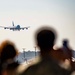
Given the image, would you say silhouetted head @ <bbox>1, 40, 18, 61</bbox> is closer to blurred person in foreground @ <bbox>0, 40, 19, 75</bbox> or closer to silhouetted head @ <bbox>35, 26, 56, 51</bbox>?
blurred person in foreground @ <bbox>0, 40, 19, 75</bbox>

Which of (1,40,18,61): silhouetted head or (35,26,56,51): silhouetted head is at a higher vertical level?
(35,26,56,51): silhouetted head

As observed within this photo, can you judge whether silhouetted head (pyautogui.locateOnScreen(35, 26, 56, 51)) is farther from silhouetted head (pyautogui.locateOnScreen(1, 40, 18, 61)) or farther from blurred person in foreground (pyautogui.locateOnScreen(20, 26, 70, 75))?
silhouetted head (pyautogui.locateOnScreen(1, 40, 18, 61))

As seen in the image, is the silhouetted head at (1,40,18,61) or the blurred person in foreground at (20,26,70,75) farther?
the silhouetted head at (1,40,18,61)

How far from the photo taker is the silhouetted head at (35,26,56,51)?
3.90m

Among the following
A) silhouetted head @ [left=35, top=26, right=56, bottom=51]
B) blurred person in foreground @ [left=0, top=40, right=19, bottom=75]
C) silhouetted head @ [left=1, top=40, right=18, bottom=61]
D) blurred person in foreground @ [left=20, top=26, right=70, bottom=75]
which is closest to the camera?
blurred person in foreground @ [left=20, top=26, right=70, bottom=75]

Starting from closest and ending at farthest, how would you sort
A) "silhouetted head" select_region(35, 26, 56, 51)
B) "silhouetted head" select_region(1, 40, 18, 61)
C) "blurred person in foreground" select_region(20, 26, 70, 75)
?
1. "blurred person in foreground" select_region(20, 26, 70, 75)
2. "silhouetted head" select_region(35, 26, 56, 51)
3. "silhouetted head" select_region(1, 40, 18, 61)

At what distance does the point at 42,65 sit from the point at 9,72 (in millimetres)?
561

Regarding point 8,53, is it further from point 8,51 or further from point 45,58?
point 45,58

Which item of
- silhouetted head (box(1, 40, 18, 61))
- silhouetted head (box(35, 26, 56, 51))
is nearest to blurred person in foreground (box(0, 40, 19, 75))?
silhouetted head (box(1, 40, 18, 61))

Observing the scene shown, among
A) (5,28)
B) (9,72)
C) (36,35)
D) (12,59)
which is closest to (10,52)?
(12,59)

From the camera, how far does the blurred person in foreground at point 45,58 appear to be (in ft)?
12.1

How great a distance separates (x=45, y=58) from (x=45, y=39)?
0.21 metres

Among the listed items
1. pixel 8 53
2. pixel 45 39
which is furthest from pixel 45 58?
pixel 8 53

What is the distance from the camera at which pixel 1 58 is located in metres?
4.75
